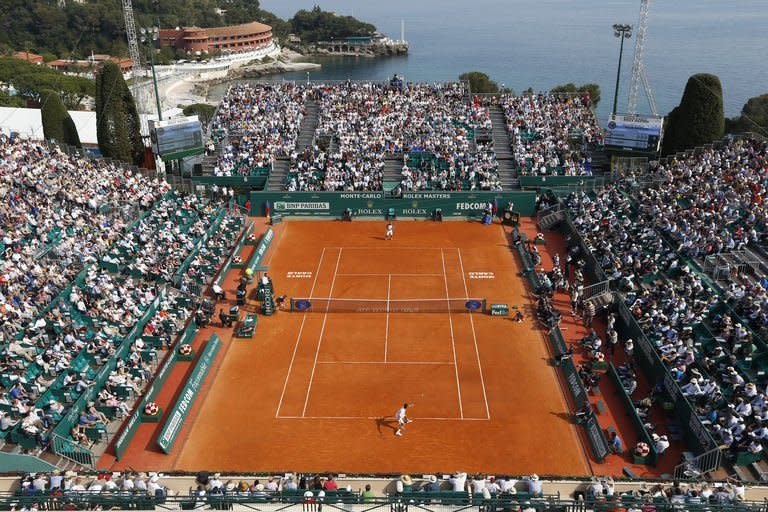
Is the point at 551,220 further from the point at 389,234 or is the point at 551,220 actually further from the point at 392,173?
the point at 392,173

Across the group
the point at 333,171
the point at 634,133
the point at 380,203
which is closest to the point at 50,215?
the point at 333,171

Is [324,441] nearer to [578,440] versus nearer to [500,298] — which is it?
[578,440]

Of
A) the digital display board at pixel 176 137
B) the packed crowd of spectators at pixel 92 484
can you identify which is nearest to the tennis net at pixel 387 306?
the packed crowd of spectators at pixel 92 484

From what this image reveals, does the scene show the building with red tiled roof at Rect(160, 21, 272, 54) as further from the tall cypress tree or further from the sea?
the tall cypress tree

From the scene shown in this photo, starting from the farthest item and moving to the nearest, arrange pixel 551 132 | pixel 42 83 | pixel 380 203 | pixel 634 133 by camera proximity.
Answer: pixel 42 83 → pixel 551 132 → pixel 380 203 → pixel 634 133

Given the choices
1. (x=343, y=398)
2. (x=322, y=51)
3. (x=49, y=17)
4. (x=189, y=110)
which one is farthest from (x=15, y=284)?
(x=322, y=51)

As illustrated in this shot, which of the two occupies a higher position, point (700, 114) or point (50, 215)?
point (700, 114)
